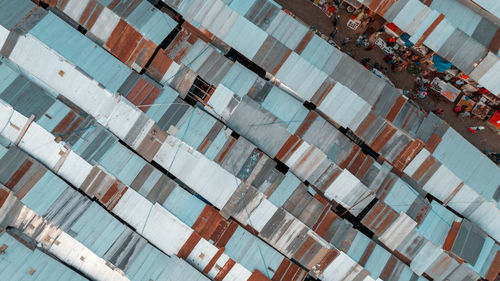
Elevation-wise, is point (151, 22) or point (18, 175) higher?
point (151, 22)

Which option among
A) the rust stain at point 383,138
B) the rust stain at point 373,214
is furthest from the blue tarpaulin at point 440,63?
the rust stain at point 373,214

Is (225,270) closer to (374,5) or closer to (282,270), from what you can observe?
(282,270)

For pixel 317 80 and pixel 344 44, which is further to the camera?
pixel 344 44

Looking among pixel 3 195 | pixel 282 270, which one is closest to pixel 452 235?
pixel 282 270

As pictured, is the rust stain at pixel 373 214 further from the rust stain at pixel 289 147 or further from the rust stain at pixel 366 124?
the rust stain at pixel 289 147

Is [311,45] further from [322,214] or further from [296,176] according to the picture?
[322,214]

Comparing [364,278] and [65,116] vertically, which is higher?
[364,278]

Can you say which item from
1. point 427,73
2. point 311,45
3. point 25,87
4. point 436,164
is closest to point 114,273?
point 25,87
